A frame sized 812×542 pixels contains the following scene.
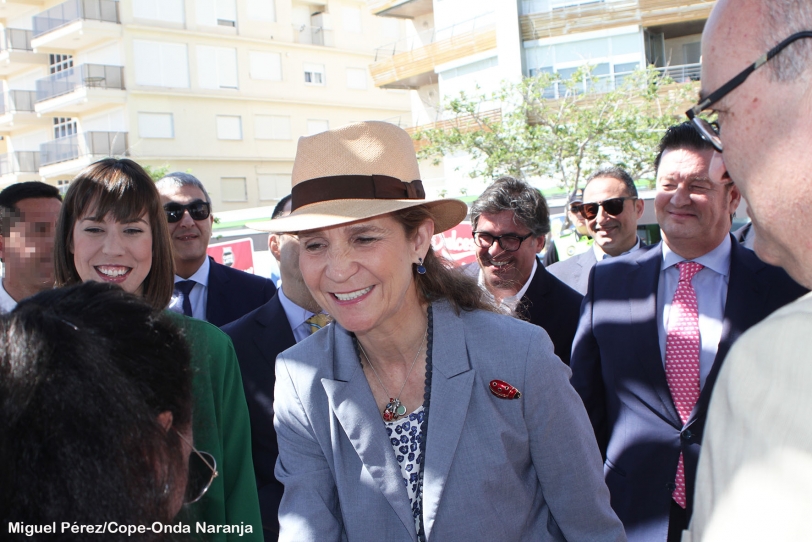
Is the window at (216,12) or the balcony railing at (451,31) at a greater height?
the window at (216,12)

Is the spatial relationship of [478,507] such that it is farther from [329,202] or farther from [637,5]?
[637,5]

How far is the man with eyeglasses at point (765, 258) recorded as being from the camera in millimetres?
987

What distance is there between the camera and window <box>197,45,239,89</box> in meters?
37.3

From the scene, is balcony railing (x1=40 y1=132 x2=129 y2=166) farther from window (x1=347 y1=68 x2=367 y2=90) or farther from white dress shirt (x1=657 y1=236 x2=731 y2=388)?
white dress shirt (x1=657 y1=236 x2=731 y2=388)

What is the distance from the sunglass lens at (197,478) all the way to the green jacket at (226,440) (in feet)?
1.76

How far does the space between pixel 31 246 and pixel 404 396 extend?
233 centimetres

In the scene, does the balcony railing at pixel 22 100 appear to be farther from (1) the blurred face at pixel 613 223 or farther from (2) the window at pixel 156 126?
(1) the blurred face at pixel 613 223

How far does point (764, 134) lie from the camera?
132 cm

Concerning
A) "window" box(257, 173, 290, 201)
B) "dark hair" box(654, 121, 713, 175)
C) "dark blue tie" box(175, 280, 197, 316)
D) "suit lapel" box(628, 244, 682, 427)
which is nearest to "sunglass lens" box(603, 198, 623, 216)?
"dark hair" box(654, 121, 713, 175)

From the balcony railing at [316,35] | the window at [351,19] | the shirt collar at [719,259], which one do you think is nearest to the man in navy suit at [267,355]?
the shirt collar at [719,259]

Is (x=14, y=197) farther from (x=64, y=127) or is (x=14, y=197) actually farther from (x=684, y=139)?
(x=64, y=127)

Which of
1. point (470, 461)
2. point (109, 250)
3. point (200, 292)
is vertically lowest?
point (470, 461)

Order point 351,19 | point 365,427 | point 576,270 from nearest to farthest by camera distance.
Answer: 1. point 365,427
2. point 576,270
3. point 351,19

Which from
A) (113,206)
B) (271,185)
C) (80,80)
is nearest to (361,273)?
(113,206)
